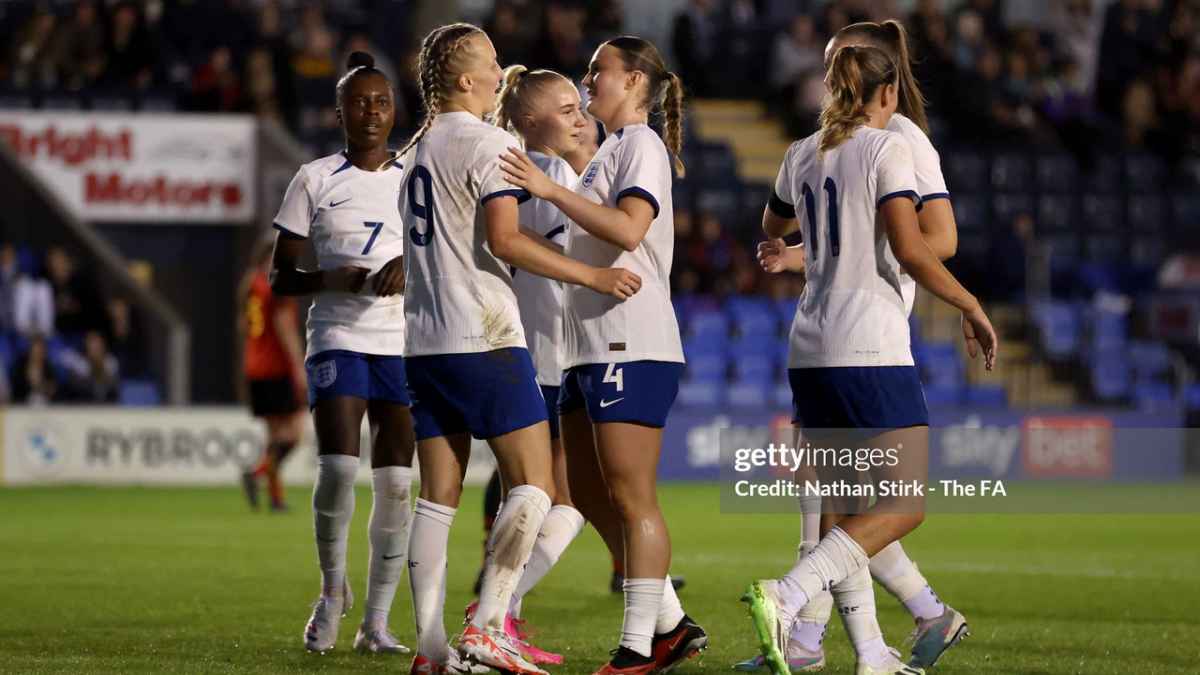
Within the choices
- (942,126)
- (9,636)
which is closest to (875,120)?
(9,636)

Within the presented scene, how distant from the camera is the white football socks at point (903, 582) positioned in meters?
6.25

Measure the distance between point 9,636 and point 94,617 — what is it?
2.47 ft

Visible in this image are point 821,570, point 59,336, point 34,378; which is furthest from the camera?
point 59,336

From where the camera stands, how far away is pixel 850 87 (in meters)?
6.02

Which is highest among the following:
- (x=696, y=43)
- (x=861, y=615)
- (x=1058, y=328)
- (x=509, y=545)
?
(x=696, y=43)

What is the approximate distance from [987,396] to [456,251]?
15721 millimetres

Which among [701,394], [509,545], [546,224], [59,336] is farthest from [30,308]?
[509,545]

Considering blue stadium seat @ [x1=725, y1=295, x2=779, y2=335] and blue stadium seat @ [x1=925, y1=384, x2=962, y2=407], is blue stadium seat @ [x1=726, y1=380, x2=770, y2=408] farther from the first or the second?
blue stadium seat @ [x1=925, y1=384, x2=962, y2=407]

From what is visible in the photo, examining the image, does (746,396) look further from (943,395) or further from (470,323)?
(470,323)

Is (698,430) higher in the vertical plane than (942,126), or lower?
lower

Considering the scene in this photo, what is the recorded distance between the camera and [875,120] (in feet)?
20.0

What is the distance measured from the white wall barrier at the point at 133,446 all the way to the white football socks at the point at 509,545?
11.7 meters

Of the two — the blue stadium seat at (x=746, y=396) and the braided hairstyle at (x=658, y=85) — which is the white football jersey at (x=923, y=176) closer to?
the braided hairstyle at (x=658, y=85)

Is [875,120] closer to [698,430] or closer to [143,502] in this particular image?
[143,502]
